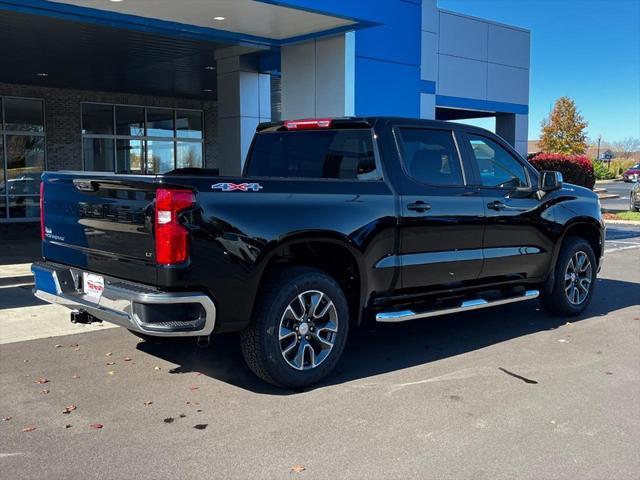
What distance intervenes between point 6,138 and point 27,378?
51.3 feet

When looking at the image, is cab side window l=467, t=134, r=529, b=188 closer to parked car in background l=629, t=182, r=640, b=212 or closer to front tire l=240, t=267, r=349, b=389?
front tire l=240, t=267, r=349, b=389

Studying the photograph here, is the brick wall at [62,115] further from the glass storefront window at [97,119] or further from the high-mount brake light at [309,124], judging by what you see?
the high-mount brake light at [309,124]

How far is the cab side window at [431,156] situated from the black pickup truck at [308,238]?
0.01 meters

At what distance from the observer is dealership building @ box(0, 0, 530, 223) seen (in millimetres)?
10594

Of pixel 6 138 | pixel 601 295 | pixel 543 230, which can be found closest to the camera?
pixel 543 230

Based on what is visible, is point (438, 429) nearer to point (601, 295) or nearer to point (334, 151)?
point (334, 151)

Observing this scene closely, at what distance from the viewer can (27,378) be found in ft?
16.5

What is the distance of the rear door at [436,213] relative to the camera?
Result: 17.7 feet

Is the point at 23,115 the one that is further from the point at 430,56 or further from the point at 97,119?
the point at 430,56

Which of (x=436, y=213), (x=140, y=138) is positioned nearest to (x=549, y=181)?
(x=436, y=213)

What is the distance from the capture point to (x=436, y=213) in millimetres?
5551

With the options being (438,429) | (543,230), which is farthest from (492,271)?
(438,429)

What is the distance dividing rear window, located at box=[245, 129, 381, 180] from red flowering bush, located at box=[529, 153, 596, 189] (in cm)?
1849

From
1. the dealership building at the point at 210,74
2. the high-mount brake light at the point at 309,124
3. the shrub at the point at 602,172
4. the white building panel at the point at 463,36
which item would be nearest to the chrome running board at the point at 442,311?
the high-mount brake light at the point at 309,124
